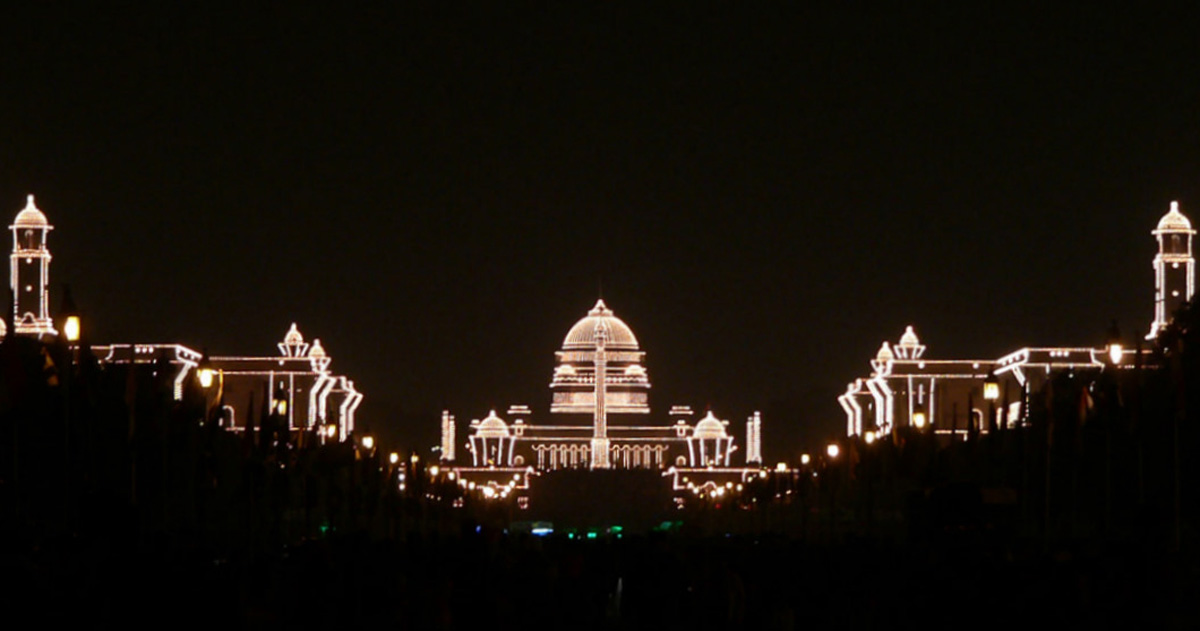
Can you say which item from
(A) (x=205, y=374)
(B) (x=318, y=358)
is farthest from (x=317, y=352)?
(A) (x=205, y=374)

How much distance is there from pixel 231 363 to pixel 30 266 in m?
55.6

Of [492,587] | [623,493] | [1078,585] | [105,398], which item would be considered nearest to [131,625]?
[492,587]

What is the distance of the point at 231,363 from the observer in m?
193

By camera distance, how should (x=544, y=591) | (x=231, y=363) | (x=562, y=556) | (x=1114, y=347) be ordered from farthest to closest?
(x=231, y=363), (x=1114, y=347), (x=562, y=556), (x=544, y=591)

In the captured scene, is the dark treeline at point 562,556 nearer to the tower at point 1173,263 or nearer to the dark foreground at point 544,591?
the dark foreground at point 544,591

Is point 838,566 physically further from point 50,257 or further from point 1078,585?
point 50,257

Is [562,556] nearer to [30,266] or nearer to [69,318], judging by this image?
[69,318]

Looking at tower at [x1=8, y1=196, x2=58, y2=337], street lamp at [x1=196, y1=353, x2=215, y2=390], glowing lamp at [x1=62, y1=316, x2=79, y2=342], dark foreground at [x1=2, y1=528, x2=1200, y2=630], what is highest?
tower at [x1=8, y1=196, x2=58, y2=337]

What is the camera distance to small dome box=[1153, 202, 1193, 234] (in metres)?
148

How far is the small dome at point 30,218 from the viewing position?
13585 cm

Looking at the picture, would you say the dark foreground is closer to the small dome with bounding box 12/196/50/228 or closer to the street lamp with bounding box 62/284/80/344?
the street lamp with bounding box 62/284/80/344

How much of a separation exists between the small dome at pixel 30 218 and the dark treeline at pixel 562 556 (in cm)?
6280

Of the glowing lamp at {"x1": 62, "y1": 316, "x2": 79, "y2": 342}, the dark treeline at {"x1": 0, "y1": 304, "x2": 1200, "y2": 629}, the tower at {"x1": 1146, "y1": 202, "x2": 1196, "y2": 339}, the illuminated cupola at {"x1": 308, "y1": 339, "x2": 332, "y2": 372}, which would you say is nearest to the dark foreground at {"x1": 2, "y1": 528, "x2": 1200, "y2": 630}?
the dark treeline at {"x1": 0, "y1": 304, "x2": 1200, "y2": 629}

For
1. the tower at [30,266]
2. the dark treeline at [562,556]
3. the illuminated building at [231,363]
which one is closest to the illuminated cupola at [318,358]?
the illuminated building at [231,363]
